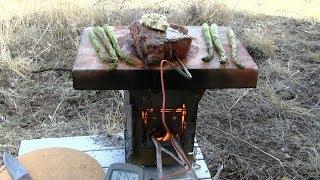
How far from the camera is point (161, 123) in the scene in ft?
8.52

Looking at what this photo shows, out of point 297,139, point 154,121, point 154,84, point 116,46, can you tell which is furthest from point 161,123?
point 297,139

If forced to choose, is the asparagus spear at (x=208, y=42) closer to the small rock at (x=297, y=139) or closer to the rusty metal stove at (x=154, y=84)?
the rusty metal stove at (x=154, y=84)

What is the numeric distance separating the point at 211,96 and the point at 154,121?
186cm

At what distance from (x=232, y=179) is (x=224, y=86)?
4.12 feet

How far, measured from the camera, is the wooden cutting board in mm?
2338

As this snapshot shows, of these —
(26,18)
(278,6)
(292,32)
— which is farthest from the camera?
(278,6)

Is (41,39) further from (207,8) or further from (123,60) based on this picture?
(123,60)

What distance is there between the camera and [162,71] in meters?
2.09

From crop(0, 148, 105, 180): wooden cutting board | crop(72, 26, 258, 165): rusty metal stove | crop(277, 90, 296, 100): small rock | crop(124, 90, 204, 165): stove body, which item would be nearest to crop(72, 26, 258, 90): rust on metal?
crop(72, 26, 258, 165): rusty metal stove

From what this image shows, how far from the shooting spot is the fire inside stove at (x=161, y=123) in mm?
2539

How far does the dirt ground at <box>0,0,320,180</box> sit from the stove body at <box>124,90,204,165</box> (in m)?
0.69

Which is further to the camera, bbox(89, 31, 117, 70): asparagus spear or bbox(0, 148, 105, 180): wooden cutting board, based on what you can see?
bbox(0, 148, 105, 180): wooden cutting board

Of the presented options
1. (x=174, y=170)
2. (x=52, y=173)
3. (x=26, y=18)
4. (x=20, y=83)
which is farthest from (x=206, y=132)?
(x=26, y=18)

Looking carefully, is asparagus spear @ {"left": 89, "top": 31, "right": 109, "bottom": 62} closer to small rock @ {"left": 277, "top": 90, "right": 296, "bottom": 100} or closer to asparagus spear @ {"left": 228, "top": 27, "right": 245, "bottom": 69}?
asparagus spear @ {"left": 228, "top": 27, "right": 245, "bottom": 69}
